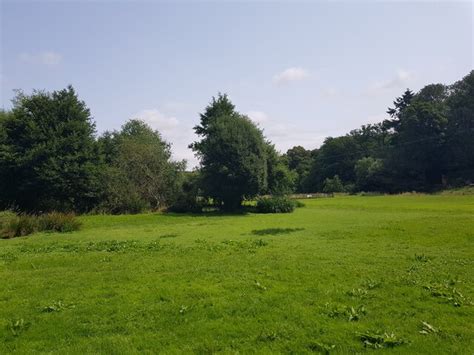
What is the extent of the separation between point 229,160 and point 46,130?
14.8 metres

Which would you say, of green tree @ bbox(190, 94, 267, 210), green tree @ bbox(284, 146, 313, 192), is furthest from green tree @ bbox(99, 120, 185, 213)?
green tree @ bbox(284, 146, 313, 192)

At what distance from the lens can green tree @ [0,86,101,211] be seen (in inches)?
1158

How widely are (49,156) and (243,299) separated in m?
26.9

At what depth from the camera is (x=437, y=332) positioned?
5434mm

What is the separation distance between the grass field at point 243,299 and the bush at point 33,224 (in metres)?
8.97

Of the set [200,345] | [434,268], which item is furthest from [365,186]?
[200,345]

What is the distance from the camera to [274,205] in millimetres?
34500

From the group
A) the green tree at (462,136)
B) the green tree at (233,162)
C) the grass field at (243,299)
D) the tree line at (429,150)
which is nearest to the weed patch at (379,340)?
the grass field at (243,299)

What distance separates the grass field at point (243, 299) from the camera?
5320 millimetres

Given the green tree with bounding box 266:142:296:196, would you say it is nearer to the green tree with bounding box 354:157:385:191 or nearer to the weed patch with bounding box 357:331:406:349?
the weed patch with bounding box 357:331:406:349

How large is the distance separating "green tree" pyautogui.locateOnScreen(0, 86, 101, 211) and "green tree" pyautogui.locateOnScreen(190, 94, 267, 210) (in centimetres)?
949

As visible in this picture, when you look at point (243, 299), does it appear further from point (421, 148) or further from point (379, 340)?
point (421, 148)

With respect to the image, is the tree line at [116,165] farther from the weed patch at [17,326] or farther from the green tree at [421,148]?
the green tree at [421,148]

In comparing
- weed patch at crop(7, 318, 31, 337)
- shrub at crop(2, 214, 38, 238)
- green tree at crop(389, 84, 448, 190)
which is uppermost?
green tree at crop(389, 84, 448, 190)
